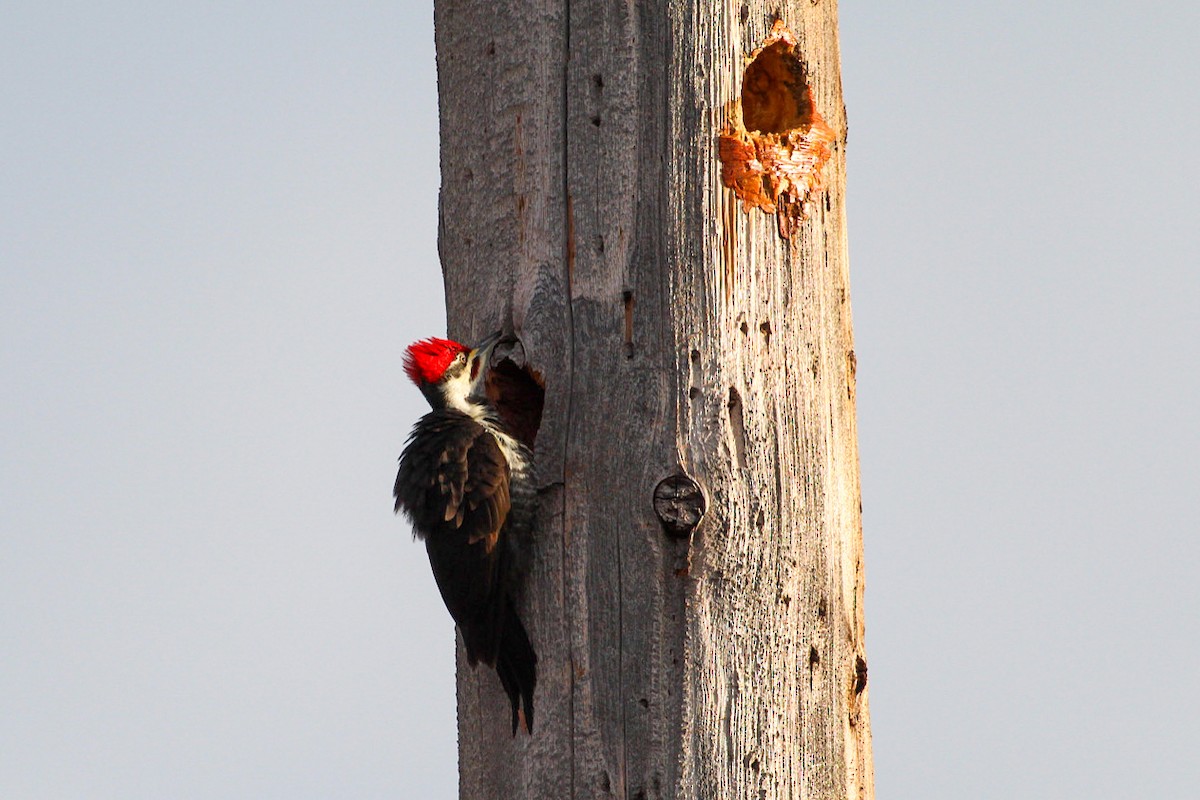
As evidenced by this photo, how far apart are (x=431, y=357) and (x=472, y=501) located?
53 cm

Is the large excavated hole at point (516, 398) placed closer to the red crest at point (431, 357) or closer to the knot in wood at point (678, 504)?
the red crest at point (431, 357)

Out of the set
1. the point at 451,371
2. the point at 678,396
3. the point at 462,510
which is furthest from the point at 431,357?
the point at 678,396

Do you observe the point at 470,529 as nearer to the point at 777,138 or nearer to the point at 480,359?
the point at 480,359

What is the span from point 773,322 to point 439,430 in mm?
1129

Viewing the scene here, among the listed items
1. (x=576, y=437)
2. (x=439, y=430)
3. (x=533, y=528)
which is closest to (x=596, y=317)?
(x=576, y=437)

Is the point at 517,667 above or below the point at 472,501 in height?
below

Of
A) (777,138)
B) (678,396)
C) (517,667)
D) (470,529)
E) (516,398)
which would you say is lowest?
(517,667)

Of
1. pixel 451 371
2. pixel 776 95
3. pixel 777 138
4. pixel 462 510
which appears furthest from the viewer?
pixel 451 371

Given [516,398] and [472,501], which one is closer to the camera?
[472,501]

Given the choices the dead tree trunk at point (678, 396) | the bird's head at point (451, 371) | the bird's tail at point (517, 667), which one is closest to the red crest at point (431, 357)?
the bird's head at point (451, 371)

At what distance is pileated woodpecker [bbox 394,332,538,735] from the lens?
354 cm

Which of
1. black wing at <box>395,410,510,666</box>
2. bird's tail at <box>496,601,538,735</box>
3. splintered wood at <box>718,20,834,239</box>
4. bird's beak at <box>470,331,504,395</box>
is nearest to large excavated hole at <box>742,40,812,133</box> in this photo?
splintered wood at <box>718,20,834,239</box>

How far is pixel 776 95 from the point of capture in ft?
12.4

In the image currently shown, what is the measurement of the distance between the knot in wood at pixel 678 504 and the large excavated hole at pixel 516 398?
0.57m
